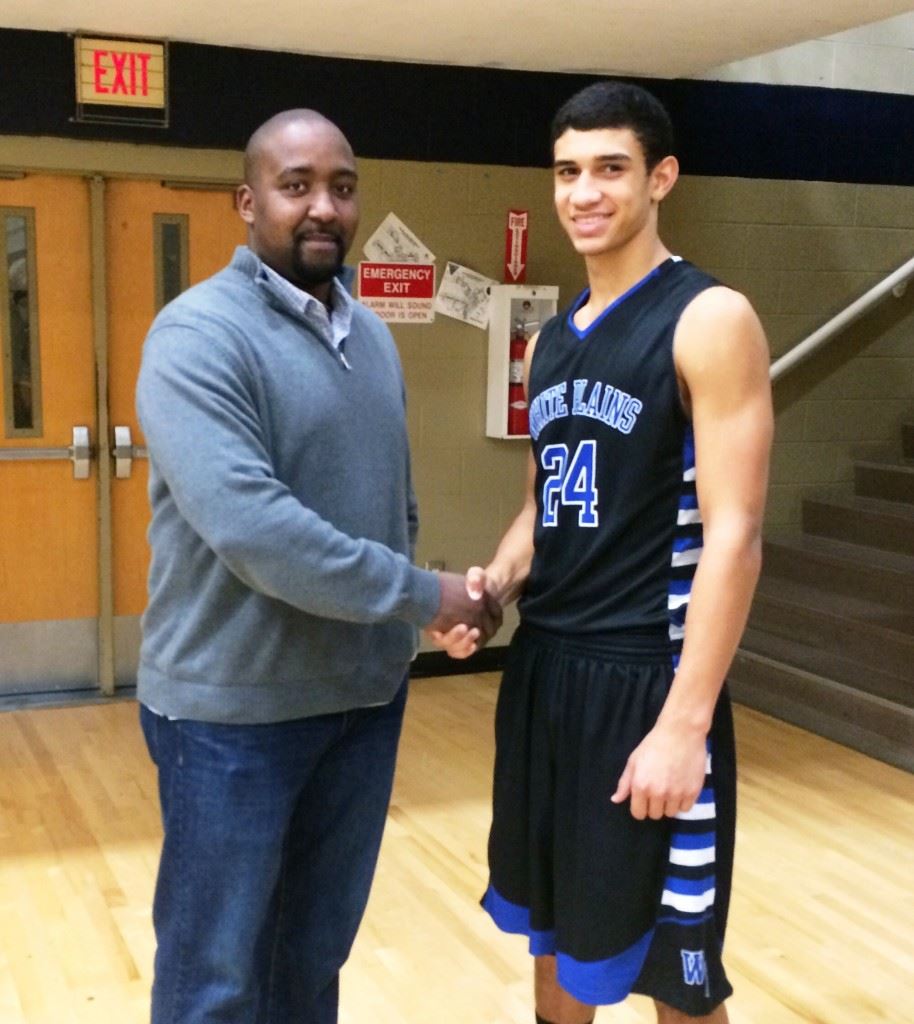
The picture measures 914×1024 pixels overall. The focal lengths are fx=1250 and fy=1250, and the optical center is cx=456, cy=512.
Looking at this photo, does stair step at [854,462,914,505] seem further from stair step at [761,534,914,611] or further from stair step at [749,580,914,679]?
stair step at [749,580,914,679]

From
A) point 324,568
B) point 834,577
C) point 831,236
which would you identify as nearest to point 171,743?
point 324,568

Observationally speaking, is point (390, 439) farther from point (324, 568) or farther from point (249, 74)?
point (249, 74)

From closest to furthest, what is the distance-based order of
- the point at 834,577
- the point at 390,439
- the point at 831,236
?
the point at 390,439, the point at 834,577, the point at 831,236

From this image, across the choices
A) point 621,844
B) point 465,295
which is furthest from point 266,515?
point 465,295

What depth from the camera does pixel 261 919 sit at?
5.83 ft

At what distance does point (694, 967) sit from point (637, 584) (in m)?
0.55

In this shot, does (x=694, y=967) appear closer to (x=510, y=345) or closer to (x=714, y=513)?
(x=714, y=513)

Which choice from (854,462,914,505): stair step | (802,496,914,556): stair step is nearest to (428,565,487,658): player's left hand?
(802,496,914,556): stair step

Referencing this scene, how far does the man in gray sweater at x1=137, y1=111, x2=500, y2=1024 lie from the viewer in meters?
1.62

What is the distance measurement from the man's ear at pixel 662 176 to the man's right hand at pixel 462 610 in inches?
24.6

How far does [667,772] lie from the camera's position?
173 cm

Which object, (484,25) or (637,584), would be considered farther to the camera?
(484,25)

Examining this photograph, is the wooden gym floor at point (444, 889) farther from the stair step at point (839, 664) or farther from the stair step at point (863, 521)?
the stair step at point (863, 521)

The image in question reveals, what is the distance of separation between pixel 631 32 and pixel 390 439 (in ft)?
9.57
